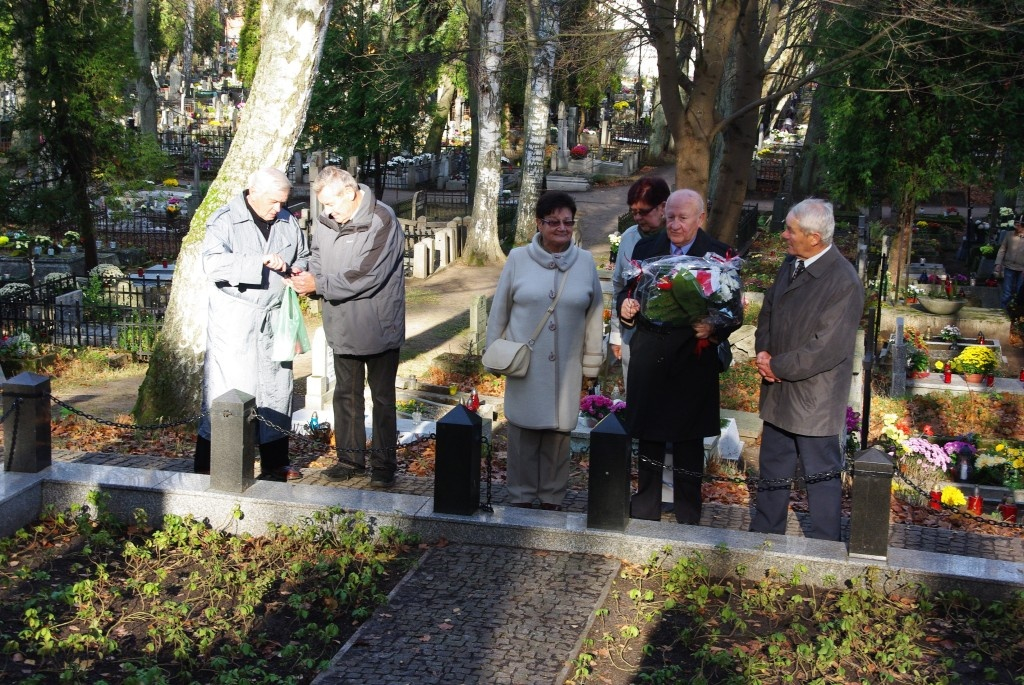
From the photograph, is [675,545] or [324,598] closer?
[324,598]

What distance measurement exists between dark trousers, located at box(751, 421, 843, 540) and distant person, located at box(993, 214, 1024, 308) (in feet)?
37.7

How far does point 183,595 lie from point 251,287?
6.49ft

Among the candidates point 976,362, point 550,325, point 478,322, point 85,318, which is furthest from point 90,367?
point 976,362

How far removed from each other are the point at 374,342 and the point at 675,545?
213 cm

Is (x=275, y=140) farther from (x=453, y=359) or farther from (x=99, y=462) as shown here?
(x=453, y=359)

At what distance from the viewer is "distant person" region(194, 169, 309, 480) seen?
6691 mm

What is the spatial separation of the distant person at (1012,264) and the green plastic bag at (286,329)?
12464 millimetres

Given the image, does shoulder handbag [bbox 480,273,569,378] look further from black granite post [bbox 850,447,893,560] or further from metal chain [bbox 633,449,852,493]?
black granite post [bbox 850,447,893,560]

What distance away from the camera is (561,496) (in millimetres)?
6602

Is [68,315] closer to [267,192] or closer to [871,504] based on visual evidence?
[267,192]

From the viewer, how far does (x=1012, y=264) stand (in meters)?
16.3

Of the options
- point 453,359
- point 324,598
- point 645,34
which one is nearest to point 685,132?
point 645,34

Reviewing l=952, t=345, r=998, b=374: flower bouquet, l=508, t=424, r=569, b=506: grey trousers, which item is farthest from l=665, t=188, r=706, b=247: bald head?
l=952, t=345, r=998, b=374: flower bouquet

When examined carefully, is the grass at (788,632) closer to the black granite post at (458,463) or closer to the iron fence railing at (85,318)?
the black granite post at (458,463)
